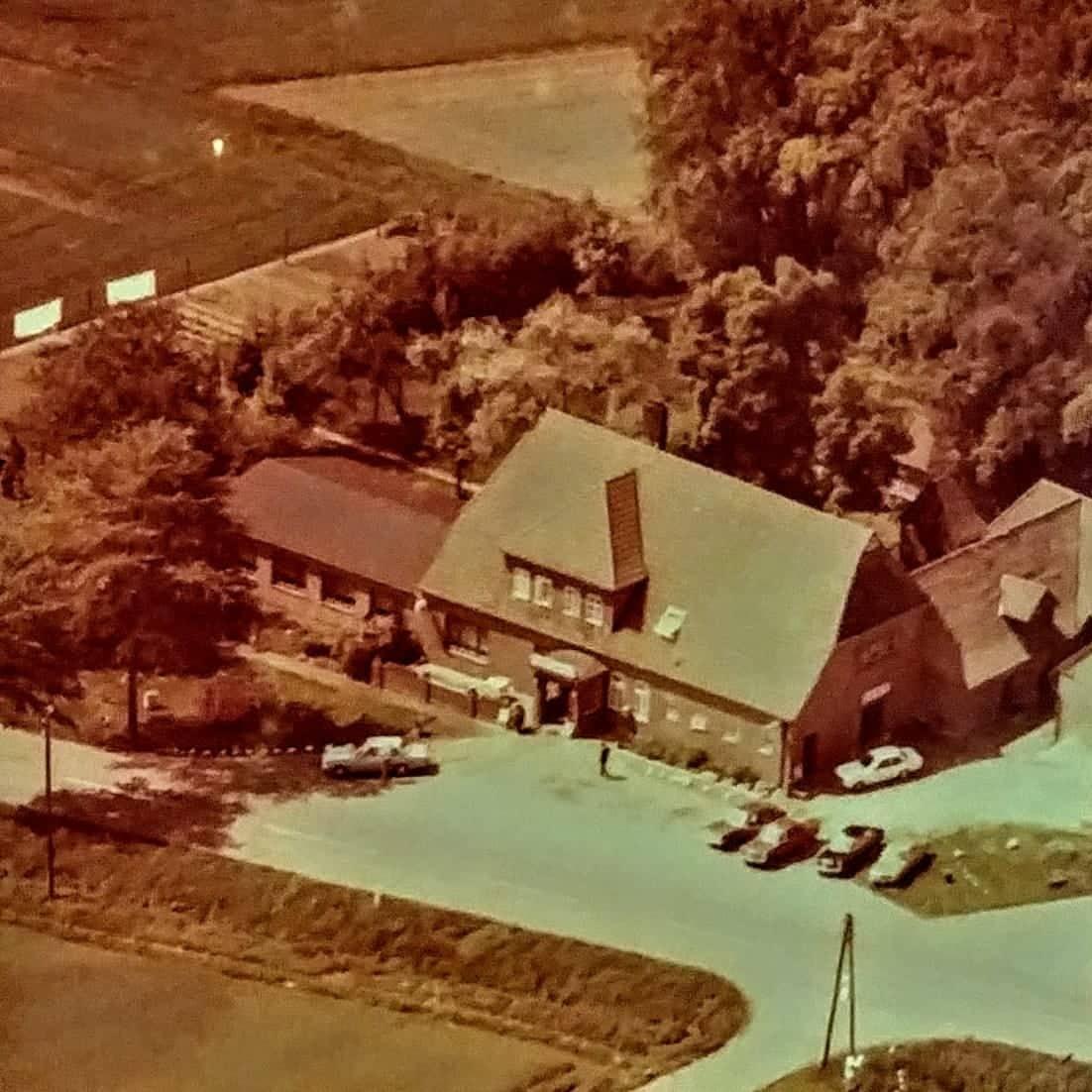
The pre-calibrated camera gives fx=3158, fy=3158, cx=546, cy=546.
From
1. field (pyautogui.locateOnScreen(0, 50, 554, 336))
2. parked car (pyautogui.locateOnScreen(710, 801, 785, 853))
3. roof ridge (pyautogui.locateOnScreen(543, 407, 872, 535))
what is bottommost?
parked car (pyautogui.locateOnScreen(710, 801, 785, 853))

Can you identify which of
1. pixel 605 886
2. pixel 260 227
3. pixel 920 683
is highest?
pixel 260 227

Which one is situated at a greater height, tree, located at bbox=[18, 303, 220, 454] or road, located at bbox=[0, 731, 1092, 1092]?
tree, located at bbox=[18, 303, 220, 454]

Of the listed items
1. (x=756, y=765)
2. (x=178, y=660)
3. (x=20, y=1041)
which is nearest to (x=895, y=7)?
(x=756, y=765)

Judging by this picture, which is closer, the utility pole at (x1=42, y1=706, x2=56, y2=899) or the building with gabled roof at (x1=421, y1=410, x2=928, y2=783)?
the building with gabled roof at (x1=421, y1=410, x2=928, y2=783)

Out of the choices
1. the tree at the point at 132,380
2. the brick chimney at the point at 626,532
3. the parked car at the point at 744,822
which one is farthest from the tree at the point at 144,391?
the parked car at the point at 744,822

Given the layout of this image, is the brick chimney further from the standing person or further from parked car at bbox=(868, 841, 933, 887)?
parked car at bbox=(868, 841, 933, 887)

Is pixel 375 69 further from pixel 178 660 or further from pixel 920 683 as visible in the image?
pixel 920 683

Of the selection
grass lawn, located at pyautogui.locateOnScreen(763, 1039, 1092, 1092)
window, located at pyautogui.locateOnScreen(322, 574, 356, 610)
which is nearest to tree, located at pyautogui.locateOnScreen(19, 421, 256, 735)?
window, located at pyautogui.locateOnScreen(322, 574, 356, 610)
